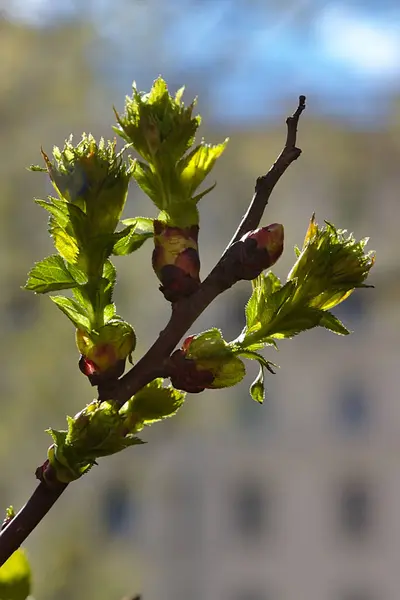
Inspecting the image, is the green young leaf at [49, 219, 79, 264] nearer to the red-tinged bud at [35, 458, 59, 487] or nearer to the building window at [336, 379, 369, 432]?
the red-tinged bud at [35, 458, 59, 487]

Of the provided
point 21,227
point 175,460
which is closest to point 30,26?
point 21,227

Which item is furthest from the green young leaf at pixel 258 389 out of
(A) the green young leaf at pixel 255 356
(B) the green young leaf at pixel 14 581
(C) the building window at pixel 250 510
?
(C) the building window at pixel 250 510

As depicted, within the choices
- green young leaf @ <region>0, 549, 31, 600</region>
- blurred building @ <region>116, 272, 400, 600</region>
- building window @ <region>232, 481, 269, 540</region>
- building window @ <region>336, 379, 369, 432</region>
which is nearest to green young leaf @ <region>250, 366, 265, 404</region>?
green young leaf @ <region>0, 549, 31, 600</region>

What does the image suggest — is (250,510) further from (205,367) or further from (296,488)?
(205,367)

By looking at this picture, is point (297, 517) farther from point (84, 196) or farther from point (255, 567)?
point (84, 196)

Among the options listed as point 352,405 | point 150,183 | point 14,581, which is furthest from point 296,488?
point 150,183
